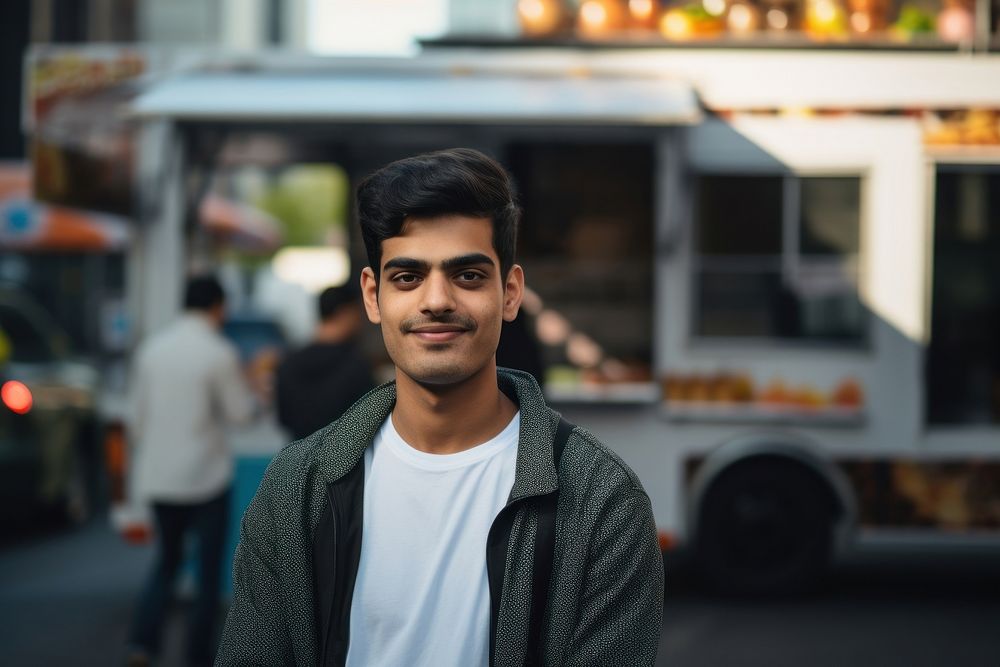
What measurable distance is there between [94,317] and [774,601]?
69.3 ft

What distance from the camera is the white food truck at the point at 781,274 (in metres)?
7.98

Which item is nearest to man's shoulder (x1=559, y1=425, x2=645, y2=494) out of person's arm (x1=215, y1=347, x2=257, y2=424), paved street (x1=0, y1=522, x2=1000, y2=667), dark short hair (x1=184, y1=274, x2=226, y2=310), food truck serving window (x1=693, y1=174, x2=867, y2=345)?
person's arm (x1=215, y1=347, x2=257, y2=424)

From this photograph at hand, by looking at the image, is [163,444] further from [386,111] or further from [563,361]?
[563,361]

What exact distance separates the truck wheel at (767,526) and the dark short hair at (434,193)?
5.99 m

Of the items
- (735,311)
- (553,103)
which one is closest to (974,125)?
(735,311)

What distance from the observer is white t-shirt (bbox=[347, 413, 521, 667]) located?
84.7 inches

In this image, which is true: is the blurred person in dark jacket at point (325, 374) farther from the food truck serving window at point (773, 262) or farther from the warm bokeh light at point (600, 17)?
the warm bokeh light at point (600, 17)

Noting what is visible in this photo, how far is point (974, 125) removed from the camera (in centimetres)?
810

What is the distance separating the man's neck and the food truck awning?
506 cm

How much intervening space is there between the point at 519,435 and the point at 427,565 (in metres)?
0.28

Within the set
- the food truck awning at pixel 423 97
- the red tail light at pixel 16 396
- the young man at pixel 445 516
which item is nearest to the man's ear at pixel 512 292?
the young man at pixel 445 516

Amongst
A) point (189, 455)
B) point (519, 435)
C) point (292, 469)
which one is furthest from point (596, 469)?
point (189, 455)

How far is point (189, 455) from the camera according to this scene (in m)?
6.02

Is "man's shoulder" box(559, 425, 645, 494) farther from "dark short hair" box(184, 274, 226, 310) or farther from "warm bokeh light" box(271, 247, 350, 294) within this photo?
"warm bokeh light" box(271, 247, 350, 294)
